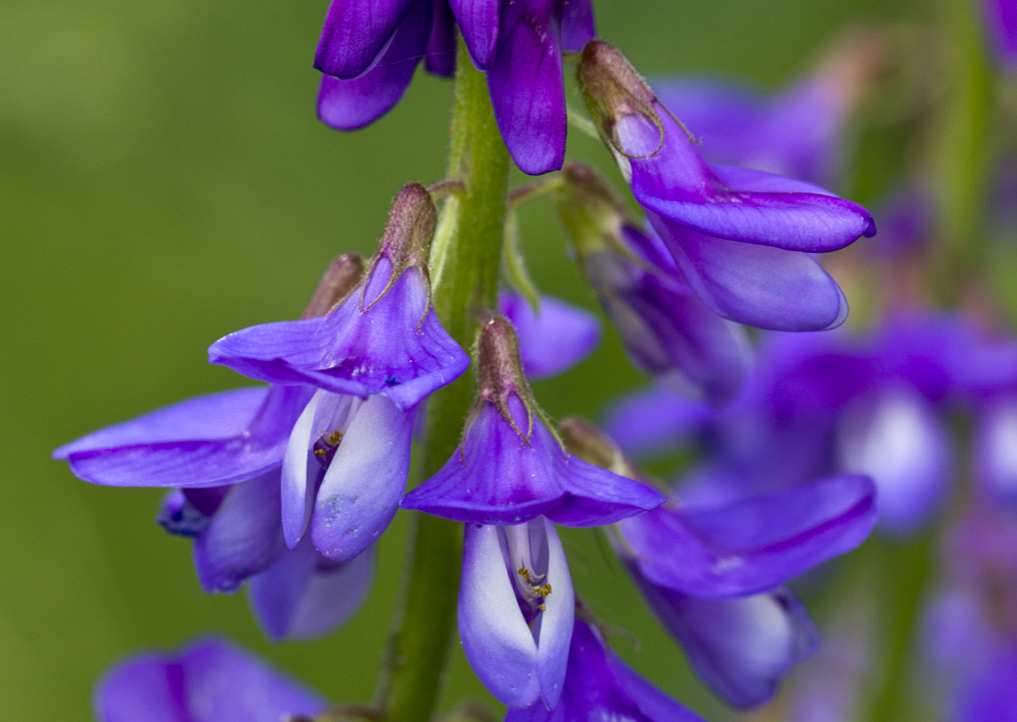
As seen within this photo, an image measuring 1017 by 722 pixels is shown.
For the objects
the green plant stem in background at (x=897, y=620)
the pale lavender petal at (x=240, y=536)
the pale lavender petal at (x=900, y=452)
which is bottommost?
the green plant stem in background at (x=897, y=620)

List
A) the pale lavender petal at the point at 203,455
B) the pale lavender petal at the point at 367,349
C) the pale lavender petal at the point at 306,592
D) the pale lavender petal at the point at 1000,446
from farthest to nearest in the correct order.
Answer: the pale lavender petal at the point at 1000,446
the pale lavender petal at the point at 306,592
the pale lavender petal at the point at 203,455
the pale lavender petal at the point at 367,349

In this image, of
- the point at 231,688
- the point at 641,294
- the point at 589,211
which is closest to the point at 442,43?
the point at 589,211

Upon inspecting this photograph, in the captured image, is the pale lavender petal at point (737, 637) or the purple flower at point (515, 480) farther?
the pale lavender petal at point (737, 637)

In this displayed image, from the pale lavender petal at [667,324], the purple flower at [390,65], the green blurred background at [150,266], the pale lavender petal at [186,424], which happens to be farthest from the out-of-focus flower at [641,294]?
the green blurred background at [150,266]

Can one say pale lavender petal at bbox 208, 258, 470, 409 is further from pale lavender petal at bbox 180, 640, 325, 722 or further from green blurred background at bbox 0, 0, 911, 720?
green blurred background at bbox 0, 0, 911, 720

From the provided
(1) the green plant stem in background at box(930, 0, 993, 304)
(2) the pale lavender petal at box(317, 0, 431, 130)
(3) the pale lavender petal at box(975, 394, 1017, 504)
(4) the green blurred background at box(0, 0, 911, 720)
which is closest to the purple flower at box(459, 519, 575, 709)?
(2) the pale lavender petal at box(317, 0, 431, 130)

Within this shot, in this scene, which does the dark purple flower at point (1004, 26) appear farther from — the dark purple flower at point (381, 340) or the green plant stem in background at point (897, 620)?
the dark purple flower at point (381, 340)
